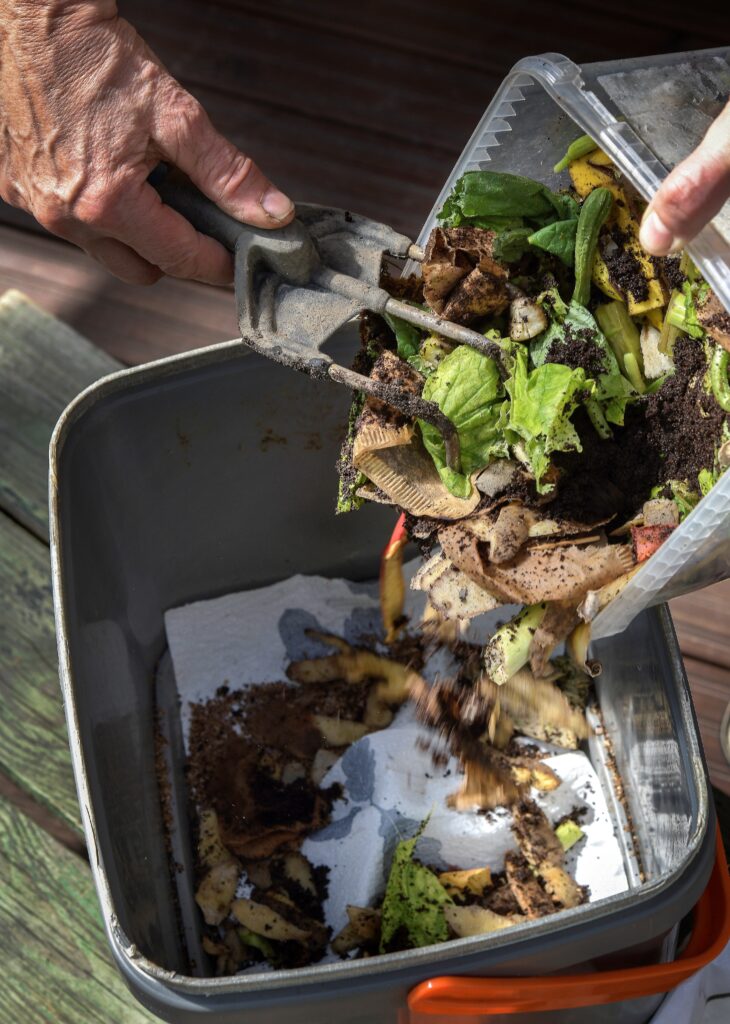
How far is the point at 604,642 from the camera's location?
3.22 ft

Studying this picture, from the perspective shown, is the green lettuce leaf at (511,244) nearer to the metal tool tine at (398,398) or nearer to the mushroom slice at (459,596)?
the metal tool tine at (398,398)

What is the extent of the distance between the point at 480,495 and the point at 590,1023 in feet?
1.37

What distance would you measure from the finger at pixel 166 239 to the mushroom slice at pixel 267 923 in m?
0.55

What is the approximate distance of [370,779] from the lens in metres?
1.01

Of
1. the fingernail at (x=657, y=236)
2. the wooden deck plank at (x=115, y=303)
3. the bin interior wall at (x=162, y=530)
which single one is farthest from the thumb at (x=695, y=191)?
the wooden deck plank at (x=115, y=303)

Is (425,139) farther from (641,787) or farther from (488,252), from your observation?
(641,787)

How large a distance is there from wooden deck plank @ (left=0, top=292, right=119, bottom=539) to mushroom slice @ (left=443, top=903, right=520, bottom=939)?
1.96 ft

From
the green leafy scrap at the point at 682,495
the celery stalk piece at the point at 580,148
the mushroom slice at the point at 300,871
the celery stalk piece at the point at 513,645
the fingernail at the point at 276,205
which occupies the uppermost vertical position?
the celery stalk piece at the point at 580,148

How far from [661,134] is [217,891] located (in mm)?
732

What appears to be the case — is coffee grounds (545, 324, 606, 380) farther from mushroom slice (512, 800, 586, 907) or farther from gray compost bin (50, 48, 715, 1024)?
mushroom slice (512, 800, 586, 907)

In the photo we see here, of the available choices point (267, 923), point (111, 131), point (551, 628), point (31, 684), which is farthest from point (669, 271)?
point (31, 684)

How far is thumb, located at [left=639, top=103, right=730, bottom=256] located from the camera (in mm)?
545

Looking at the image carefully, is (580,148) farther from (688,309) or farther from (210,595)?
(210,595)

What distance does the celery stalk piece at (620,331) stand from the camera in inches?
32.2
